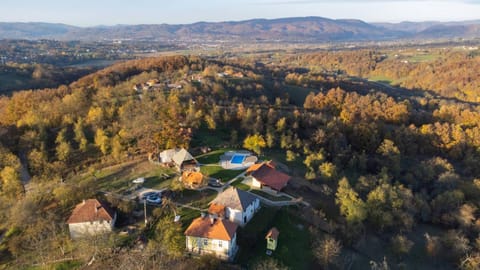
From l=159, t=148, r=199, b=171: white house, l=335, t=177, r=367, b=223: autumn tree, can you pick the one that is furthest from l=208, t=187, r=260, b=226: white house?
l=335, t=177, r=367, b=223: autumn tree

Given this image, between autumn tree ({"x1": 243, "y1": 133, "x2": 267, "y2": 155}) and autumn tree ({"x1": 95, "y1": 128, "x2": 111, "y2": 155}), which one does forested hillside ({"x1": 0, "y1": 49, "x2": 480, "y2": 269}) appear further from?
autumn tree ({"x1": 243, "y1": 133, "x2": 267, "y2": 155})

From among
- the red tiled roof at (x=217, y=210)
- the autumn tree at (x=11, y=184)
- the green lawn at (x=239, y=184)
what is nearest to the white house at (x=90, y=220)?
the red tiled roof at (x=217, y=210)

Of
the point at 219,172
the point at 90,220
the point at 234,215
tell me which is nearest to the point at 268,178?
the point at 219,172

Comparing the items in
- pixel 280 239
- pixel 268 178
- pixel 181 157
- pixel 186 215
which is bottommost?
pixel 280 239

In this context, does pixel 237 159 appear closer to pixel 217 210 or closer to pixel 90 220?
→ pixel 217 210

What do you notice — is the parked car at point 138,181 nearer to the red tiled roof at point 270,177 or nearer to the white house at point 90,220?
the white house at point 90,220

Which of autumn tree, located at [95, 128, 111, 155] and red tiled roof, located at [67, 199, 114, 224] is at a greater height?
autumn tree, located at [95, 128, 111, 155]
